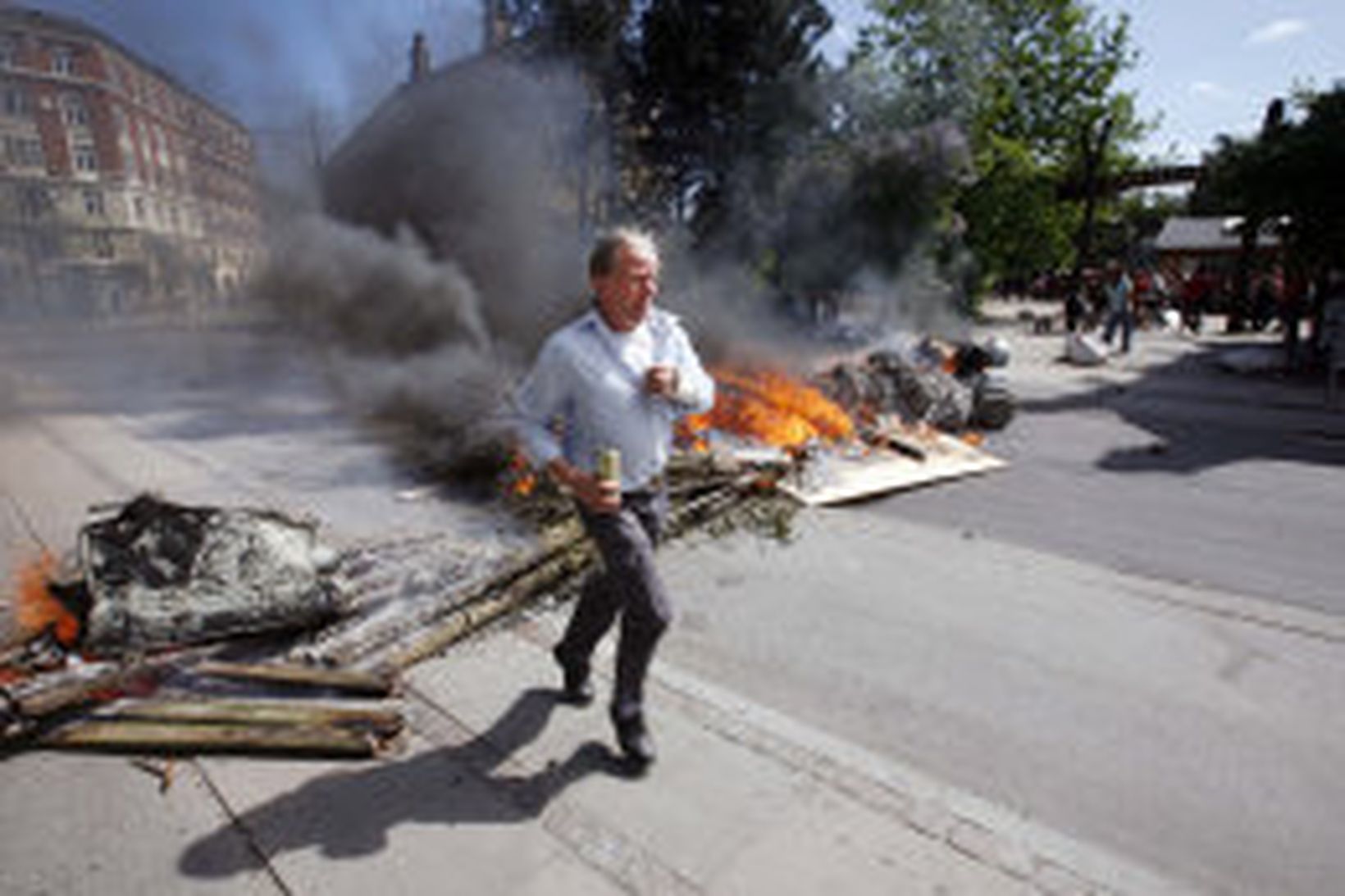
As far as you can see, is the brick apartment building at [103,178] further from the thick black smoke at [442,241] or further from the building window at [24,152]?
the thick black smoke at [442,241]

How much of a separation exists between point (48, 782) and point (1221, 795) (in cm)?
430

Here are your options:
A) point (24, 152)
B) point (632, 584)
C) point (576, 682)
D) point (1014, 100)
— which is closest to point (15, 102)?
point (24, 152)

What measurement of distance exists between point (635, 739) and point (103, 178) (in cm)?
815

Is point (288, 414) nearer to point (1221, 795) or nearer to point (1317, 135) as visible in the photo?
point (1221, 795)

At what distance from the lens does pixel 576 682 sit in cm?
300

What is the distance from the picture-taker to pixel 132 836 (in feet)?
7.41

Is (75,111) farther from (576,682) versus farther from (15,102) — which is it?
(576,682)

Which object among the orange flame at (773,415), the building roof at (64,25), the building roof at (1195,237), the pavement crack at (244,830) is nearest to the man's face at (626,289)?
the pavement crack at (244,830)

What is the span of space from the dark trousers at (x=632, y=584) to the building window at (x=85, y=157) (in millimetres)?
7648

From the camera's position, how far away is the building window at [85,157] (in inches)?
271

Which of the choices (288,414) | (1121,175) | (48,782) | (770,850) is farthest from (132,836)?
(1121,175)

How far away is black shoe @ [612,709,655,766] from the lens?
257 centimetres

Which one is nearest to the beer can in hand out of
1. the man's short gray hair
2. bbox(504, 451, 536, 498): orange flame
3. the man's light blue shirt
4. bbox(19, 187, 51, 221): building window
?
the man's light blue shirt

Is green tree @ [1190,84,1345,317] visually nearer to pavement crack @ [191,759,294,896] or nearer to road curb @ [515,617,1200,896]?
road curb @ [515,617,1200,896]
